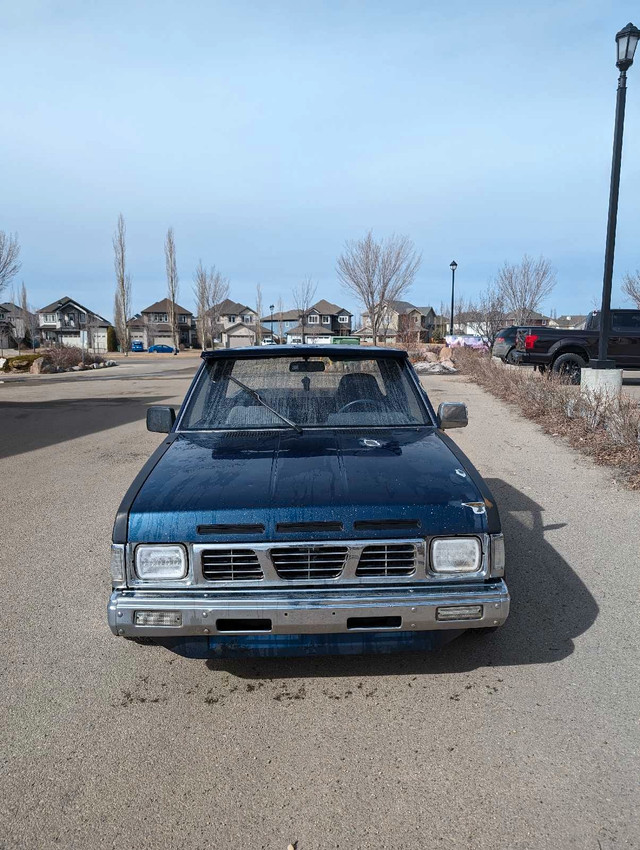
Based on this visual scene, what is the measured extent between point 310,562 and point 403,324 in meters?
65.2

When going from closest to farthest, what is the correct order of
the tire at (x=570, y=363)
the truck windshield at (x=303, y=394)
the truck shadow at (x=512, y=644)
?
the truck shadow at (x=512, y=644), the truck windshield at (x=303, y=394), the tire at (x=570, y=363)

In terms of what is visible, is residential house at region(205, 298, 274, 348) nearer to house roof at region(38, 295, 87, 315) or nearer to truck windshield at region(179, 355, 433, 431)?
house roof at region(38, 295, 87, 315)

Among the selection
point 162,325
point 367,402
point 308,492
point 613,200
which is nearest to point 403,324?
point 162,325

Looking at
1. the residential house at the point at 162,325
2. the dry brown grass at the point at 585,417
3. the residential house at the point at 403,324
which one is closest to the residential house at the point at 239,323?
the residential house at the point at 162,325

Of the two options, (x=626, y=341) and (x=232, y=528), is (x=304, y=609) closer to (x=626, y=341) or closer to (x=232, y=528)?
(x=232, y=528)

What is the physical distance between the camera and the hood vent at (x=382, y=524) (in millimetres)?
2789

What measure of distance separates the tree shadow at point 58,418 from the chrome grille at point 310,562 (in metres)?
7.37

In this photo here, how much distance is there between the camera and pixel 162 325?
97875 mm

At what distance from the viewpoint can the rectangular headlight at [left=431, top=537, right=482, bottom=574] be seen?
2.83m

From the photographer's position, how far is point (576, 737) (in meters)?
2.70

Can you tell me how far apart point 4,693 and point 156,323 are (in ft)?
317

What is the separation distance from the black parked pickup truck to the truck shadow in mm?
11933

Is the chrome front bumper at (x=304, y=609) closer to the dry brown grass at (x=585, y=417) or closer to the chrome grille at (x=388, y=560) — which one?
the chrome grille at (x=388, y=560)

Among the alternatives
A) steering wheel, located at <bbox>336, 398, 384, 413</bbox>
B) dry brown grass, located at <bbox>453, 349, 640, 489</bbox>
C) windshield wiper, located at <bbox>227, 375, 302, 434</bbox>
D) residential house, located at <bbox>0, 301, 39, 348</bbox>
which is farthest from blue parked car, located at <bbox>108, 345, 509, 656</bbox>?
residential house, located at <bbox>0, 301, 39, 348</bbox>
